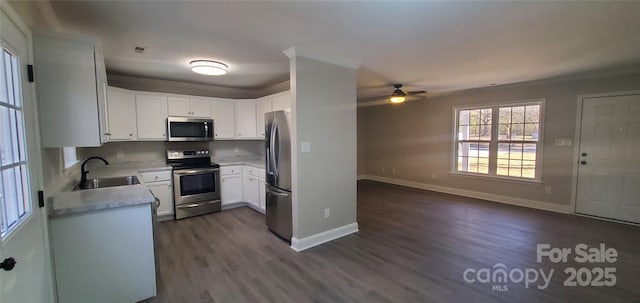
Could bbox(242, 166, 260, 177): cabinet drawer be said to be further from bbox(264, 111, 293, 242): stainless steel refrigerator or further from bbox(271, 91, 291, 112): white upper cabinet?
bbox(271, 91, 291, 112): white upper cabinet

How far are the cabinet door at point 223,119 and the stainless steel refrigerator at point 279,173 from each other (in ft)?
5.54

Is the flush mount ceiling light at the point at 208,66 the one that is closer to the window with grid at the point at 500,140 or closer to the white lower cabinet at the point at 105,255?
the white lower cabinet at the point at 105,255

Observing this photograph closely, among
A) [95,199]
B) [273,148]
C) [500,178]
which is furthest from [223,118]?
[500,178]

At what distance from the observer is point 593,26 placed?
93.4 inches

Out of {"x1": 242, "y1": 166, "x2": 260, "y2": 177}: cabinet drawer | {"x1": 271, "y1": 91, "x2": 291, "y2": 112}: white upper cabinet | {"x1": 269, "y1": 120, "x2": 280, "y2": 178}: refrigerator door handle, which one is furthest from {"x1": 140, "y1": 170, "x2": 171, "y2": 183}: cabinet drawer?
{"x1": 271, "y1": 91, "x2": 291, "y2": 112}: white upper cabinet

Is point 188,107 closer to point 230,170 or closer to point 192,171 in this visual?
point 192,171

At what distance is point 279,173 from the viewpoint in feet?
11.4

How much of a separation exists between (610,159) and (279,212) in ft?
16.7

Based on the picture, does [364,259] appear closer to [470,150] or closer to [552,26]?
[552,26]

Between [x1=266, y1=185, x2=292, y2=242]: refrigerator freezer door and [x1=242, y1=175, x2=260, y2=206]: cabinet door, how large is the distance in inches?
36.9

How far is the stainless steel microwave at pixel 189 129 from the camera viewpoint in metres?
4.45

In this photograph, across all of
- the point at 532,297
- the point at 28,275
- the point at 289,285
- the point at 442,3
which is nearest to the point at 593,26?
the point at 442,3

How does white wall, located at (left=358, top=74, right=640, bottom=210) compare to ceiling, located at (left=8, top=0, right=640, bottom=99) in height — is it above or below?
below

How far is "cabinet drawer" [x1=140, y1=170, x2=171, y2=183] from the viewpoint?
13.3 feet
